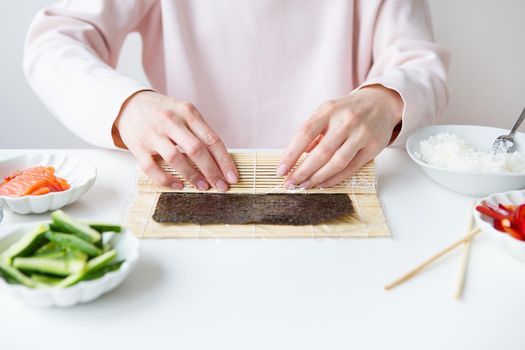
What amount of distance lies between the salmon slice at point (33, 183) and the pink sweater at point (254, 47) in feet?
1.29

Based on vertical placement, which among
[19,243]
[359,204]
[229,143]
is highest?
[19,243]

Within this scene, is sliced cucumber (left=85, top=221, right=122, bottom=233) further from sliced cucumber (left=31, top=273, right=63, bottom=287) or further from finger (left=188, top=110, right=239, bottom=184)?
finger (left=188, top=110, right=239, bottom=184)

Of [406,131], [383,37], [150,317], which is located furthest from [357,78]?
[150,317]

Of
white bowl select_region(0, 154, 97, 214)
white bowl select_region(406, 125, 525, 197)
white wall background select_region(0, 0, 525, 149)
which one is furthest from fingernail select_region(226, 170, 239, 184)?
Result: white wall background select_region(0, 0, 525, 149)

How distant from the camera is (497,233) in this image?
768 millimetres

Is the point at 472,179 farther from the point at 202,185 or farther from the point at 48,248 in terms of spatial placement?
the point at 48,248

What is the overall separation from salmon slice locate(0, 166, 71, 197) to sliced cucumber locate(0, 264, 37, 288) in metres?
0.25

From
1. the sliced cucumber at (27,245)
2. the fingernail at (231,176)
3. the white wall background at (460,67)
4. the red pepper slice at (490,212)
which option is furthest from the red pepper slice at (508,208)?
the white wall background at (460,67)

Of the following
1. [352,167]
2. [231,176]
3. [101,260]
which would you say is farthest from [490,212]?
[101,260]

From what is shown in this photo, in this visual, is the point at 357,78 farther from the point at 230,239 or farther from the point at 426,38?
the point at 230,239

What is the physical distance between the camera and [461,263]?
77 centimetres

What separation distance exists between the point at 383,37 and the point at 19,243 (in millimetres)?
1082

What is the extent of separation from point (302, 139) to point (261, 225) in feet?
0.62

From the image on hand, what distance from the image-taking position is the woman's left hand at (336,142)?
97 cm
